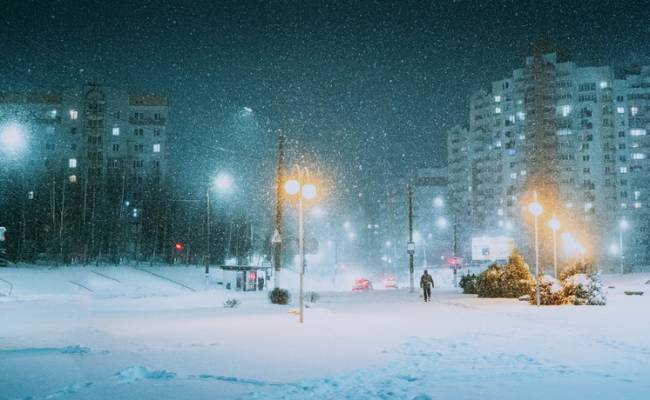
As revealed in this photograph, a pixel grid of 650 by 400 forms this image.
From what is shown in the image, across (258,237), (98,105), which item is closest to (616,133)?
(258,237)

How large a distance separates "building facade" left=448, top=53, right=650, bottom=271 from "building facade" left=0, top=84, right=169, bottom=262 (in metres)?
55.6

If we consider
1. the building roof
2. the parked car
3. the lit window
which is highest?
the lit window

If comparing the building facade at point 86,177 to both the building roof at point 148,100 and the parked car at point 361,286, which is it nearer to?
the building roof at point 148,100

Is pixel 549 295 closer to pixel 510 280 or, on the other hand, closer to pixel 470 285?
pixel 510 280

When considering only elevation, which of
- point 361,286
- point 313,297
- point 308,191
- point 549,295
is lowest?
point 361,286

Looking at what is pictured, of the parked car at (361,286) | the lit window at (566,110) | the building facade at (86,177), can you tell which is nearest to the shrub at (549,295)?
the building facade at (86,177)

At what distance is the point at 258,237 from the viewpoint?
82.5 metres

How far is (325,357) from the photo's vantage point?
10547 millimetres

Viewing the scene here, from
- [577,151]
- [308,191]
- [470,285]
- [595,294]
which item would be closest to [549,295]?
[595,294]

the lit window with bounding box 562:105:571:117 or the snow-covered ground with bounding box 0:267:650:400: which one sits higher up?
the lit window with bounding box 562:105:571:117

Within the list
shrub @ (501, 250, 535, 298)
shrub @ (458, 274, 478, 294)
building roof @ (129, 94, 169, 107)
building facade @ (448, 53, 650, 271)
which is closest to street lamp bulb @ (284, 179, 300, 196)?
shrub @ (501, 250, 535, 298)

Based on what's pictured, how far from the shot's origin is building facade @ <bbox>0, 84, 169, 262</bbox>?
56844 millimetres

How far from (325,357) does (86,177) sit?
64171mm

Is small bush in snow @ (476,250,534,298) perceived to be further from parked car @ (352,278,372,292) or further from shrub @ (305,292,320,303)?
parked car @ (352,278,372,292)
